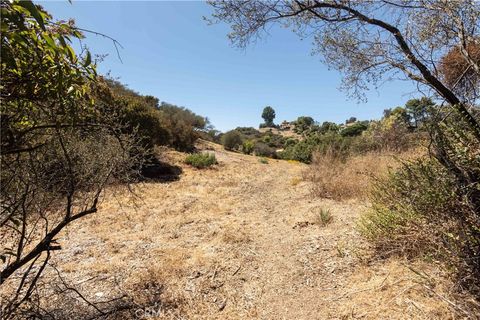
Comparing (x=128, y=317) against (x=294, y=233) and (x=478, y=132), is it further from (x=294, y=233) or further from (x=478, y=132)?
(x=478, y=132)

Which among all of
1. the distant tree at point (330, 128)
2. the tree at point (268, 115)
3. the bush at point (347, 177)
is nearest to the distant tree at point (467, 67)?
the bush at point (347, 177)

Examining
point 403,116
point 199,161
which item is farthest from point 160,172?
point 403,116

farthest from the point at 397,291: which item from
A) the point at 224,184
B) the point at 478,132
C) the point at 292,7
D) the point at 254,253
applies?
the point at 224,184

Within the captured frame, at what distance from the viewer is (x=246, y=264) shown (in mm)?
4164

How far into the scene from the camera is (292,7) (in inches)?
181

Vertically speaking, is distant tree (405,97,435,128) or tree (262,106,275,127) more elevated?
tree (262,106,275,127)

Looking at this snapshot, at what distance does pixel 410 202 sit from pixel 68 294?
4.17 m

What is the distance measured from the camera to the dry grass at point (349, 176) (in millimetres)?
A: 6709
